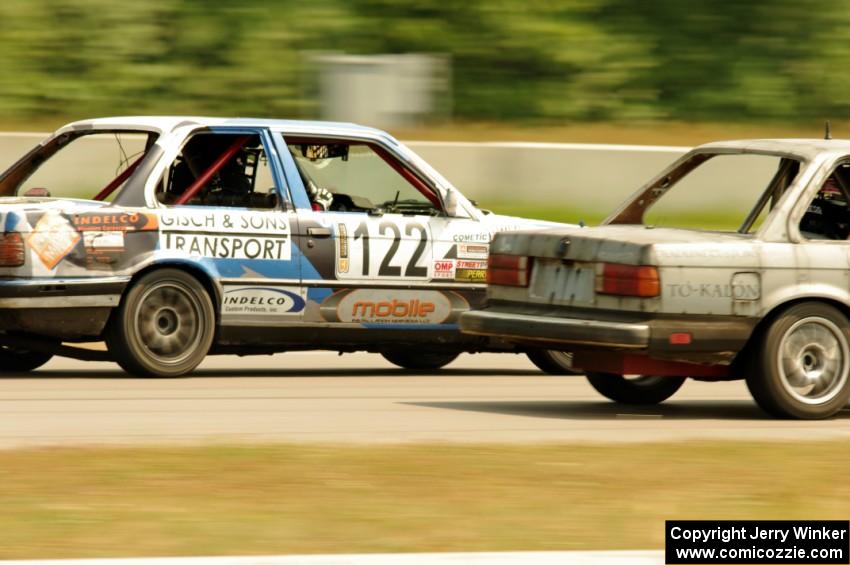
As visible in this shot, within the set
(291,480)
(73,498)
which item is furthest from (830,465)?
(73,498)

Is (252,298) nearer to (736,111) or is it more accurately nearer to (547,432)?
(547,432)

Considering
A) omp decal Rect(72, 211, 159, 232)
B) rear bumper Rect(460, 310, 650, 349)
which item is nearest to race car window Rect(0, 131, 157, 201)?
omp decal Rect(72, 211, 159, 232)

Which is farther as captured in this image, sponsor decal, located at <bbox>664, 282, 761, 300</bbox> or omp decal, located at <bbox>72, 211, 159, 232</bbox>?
omp decal, located at <bbox>72, 211, 159, 232</bbox>

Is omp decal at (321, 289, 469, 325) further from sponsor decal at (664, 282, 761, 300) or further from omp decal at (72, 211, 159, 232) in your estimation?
sponsor decal at (664, 282, 761, 300)

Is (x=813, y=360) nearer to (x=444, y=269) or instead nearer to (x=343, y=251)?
(x=444, y=269)

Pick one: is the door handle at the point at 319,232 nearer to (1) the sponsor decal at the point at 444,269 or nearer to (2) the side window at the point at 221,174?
(2) the side window at the point at 221,174

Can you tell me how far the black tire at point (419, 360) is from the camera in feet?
40.3

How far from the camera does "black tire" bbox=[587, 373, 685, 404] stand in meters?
10.1

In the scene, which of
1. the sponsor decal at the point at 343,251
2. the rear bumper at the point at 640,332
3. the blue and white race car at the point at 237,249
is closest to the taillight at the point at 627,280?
the rear bumper at the point at 640,332

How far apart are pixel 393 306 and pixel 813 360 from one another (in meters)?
3.18

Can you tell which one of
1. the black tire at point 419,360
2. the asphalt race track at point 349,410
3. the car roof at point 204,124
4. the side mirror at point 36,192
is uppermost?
the car roof at point 204,124

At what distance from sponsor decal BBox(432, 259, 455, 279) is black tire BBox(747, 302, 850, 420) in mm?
2859

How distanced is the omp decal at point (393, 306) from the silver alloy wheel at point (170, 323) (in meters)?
0.90

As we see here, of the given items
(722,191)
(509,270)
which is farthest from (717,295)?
(722,191)
